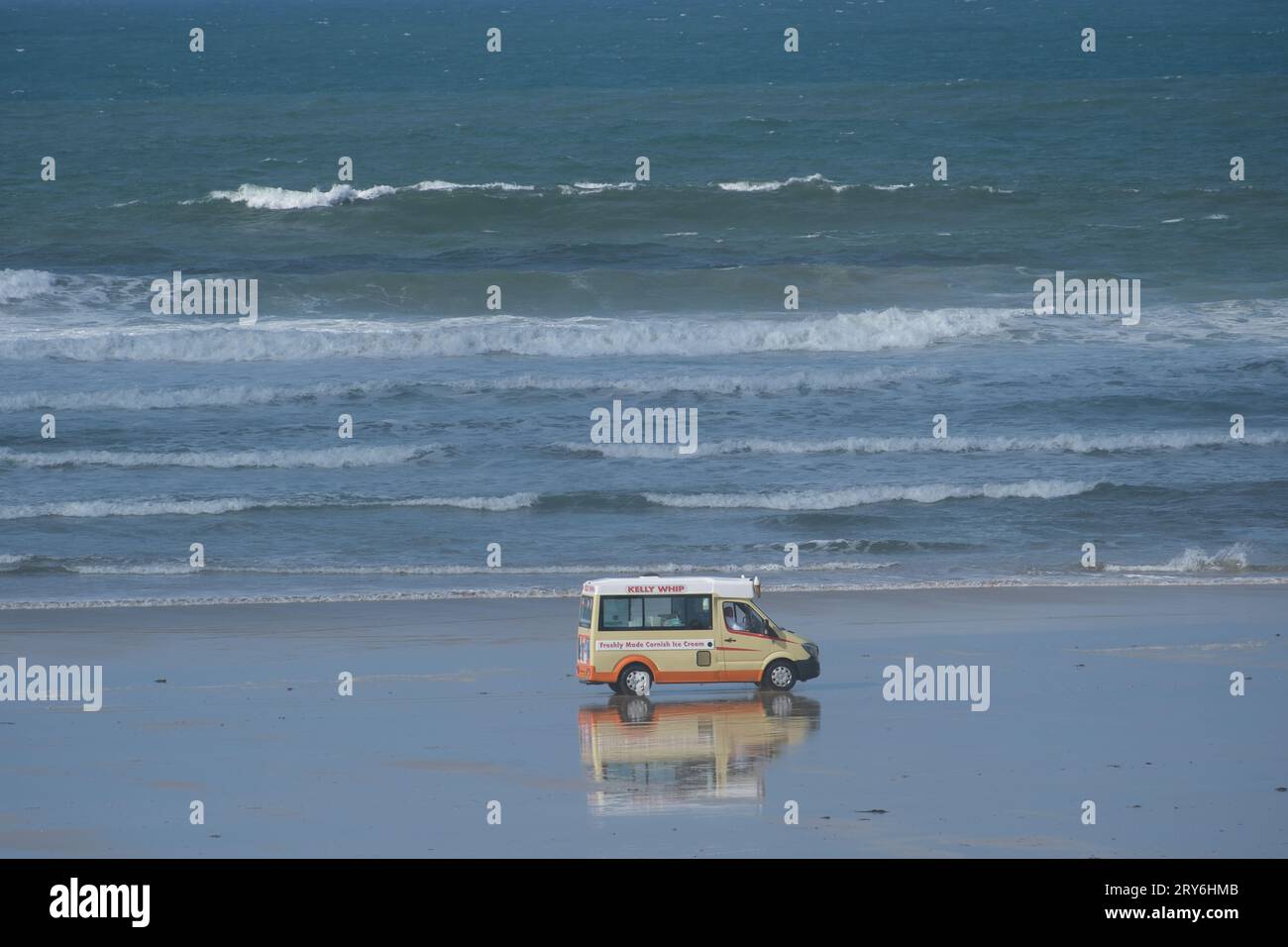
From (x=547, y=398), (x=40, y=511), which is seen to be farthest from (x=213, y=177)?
(x=40, y=511)

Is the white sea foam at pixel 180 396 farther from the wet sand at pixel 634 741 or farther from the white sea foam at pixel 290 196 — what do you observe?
the white sea foam at pixel 290 196

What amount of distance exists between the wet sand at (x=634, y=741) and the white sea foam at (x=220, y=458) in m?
7.83

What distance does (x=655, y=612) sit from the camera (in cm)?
1662

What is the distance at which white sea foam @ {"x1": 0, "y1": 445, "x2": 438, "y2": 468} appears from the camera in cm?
2777

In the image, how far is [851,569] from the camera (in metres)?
22.4

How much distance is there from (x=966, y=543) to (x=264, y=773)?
12748 millimetres

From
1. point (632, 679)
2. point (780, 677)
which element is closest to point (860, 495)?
point (780, 677)

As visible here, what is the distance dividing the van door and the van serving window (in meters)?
0.21

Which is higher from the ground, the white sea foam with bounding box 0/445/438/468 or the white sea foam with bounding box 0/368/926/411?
the white sea foam with bounding box 0/368/926/411

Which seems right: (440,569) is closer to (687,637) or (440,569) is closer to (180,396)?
(687,637)

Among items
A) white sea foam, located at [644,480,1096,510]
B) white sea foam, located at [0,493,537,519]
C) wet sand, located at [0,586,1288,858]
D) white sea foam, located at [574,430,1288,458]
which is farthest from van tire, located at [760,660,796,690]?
white sea foam, located at [574,430,1288,458]

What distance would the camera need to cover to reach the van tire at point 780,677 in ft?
54.2

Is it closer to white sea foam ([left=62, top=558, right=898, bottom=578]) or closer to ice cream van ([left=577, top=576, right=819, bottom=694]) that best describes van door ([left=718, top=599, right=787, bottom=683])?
ice cream van ([left=577, top=576, right=819, bottom=694])

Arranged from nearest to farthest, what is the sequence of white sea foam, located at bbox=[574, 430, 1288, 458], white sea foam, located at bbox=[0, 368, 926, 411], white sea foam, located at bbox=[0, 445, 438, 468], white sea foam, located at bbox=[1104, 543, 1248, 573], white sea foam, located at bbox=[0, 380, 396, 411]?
white sea foam, located at bbox=[1104, 543, 1248, 573] → white sea foam, located at bbox=[0, 445, 438, 468] → white sea foam, located at bbox=[574, 430, 1288, 458] → white sea foam, located at bbox=[0, 380, 396, 411] → white sea foam, located at bbox=[0, 368, 926, 411]
